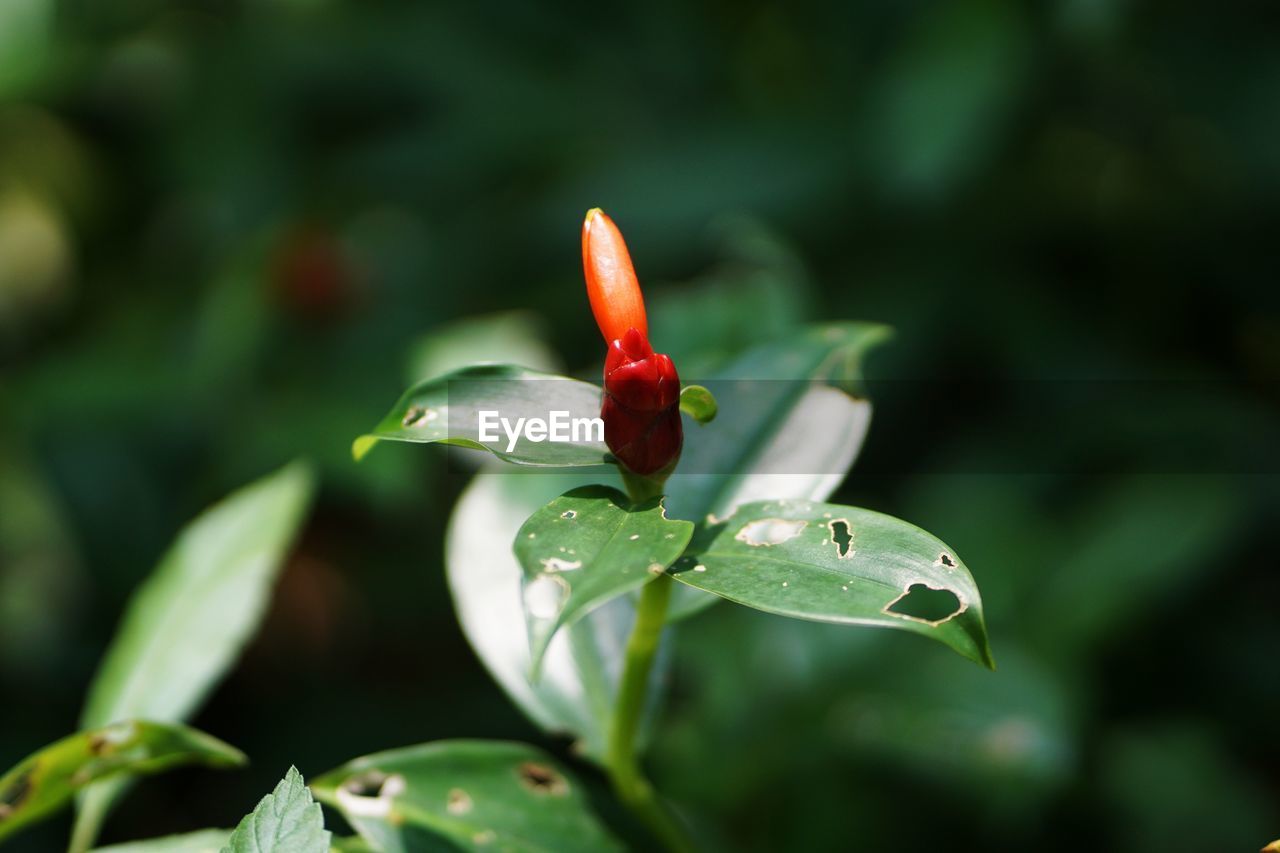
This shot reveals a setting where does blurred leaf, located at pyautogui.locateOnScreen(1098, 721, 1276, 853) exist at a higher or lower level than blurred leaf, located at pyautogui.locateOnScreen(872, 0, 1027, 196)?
lower

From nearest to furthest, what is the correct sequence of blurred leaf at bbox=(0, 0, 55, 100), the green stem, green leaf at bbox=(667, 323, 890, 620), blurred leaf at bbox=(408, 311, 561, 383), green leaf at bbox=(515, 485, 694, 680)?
green leaf at bbox=(515, 485, 694, 680), the green stem, green leaf at bbox=(667, 323, 890, 620), blurred leaf at bbox=(408, 311, 561, 383), blurred leaf at bbox=(0, 0, 55, 100)

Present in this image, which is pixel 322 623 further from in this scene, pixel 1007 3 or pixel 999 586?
pixel 1007 3

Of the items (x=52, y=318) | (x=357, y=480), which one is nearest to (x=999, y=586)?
(x=357, y=480)

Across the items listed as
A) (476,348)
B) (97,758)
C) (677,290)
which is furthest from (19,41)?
(97,758)

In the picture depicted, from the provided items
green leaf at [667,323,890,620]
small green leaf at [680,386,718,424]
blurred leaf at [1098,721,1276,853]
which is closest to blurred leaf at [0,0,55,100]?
green leaf at [667,323,890,620]

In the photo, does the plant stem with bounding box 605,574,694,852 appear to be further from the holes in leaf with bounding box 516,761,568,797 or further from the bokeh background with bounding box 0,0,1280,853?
the bokeh background with bounding box 0,0,1280,853
